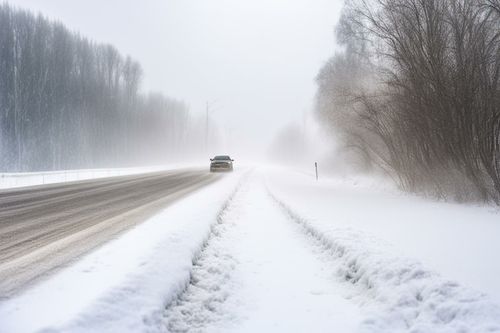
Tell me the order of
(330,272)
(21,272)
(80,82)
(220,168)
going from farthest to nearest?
(80,82) < (220,168) < (330,272) < (21,272)

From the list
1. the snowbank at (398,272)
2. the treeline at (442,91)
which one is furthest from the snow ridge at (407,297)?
the treeline at (442,91)

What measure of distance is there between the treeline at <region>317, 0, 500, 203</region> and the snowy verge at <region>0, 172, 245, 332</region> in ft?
30.7

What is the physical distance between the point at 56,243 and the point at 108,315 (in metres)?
3.50

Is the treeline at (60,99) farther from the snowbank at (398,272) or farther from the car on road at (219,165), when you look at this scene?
the snowbank at (398,272)

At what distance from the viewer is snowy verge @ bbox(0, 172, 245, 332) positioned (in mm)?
3900

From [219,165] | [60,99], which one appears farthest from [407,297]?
[60,99]

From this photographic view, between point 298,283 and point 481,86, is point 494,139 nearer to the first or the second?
point 481,86

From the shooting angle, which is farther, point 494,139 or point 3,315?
point 494,139

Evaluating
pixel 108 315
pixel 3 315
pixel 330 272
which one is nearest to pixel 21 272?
pixel 3 315

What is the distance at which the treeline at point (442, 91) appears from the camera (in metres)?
12.2

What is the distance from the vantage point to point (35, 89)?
4344 centimetres

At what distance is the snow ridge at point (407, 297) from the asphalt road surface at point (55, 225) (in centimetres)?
421

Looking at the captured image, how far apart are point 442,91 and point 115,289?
11.9 meters

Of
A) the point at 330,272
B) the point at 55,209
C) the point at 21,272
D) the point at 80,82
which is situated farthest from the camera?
the point at 80,82
